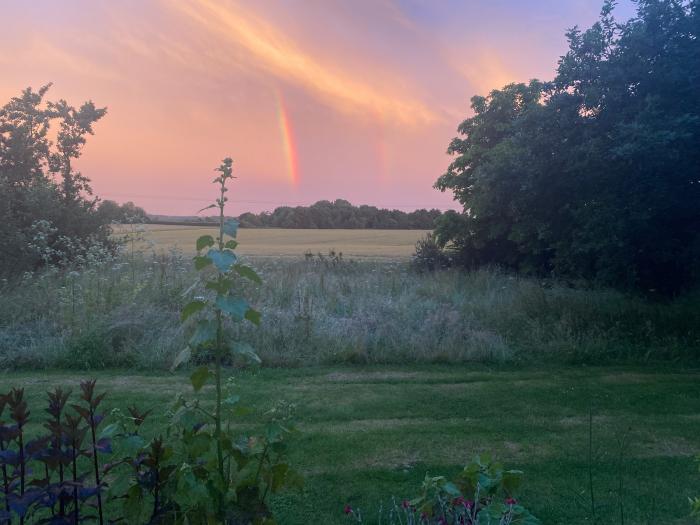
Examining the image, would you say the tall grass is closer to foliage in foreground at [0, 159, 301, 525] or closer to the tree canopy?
foliage in foreground at [0, 159, 301, 525]

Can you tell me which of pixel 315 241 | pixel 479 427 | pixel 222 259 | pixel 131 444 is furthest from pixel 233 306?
pixel 315 241

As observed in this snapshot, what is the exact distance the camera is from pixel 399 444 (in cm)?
539

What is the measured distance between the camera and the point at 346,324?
9508mm

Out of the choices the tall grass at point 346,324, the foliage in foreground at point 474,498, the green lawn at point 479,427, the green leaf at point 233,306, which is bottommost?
the green lawn at point 479,427

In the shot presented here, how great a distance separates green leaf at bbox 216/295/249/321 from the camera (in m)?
2.39

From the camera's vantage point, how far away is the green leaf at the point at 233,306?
2.39 meters

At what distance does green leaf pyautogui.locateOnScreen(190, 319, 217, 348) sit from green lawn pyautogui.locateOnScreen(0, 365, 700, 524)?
1983 mm

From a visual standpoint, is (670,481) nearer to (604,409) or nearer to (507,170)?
(604,409)

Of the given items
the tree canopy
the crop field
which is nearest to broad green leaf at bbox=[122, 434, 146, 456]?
the crop field

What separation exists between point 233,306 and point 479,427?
13.5 ft

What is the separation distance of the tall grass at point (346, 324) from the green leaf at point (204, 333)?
5.98 metres

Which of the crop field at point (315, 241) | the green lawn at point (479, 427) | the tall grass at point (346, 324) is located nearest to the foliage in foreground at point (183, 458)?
the green lawn at point (479, 427)

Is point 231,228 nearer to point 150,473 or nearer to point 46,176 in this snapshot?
point 150,473

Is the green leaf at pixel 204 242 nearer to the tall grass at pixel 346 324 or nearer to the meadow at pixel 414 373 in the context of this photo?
the meadow at pixel 414 373
